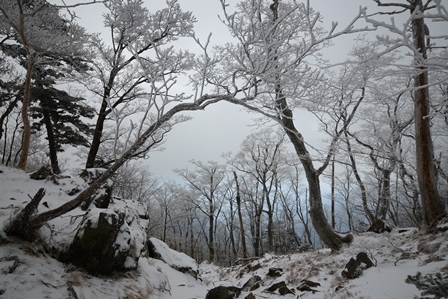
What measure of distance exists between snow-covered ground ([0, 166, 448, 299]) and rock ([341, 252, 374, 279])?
0.12m

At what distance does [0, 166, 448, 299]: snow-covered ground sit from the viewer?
8.41 ft

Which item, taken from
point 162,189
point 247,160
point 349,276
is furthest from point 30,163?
point 349,276

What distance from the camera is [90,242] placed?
11.0 feet

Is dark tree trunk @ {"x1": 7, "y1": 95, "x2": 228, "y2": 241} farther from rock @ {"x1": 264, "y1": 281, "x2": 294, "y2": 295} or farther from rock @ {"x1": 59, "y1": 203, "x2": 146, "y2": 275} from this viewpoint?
rock @ {"x1": 264, "y1": 281, "x2": 294, "y2": 295}

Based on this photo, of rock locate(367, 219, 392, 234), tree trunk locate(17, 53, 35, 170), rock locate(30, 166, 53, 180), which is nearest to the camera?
rock locate(30, 166, 53, 180)

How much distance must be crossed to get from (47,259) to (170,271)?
13.3ft

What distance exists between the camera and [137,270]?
4.20 meters

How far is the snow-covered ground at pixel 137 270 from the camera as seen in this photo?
8.41 ft

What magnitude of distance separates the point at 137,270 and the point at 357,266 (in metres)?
4.87

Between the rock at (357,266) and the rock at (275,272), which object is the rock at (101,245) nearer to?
the rock at (357,266)

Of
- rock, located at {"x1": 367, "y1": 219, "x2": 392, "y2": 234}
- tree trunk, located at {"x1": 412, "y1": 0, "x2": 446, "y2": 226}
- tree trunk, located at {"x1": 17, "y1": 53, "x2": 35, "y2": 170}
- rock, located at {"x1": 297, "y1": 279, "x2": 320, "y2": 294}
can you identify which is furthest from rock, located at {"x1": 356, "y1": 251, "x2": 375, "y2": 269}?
tree trunk, located at {"x1": 17, "y1": 53, "x2": 35, "y2": 170}

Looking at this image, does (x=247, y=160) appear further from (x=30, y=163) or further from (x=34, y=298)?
(x=30, y=163)

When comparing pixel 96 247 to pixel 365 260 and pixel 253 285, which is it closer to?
pixel 253 285

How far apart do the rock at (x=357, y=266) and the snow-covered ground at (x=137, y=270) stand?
0.40 feet
